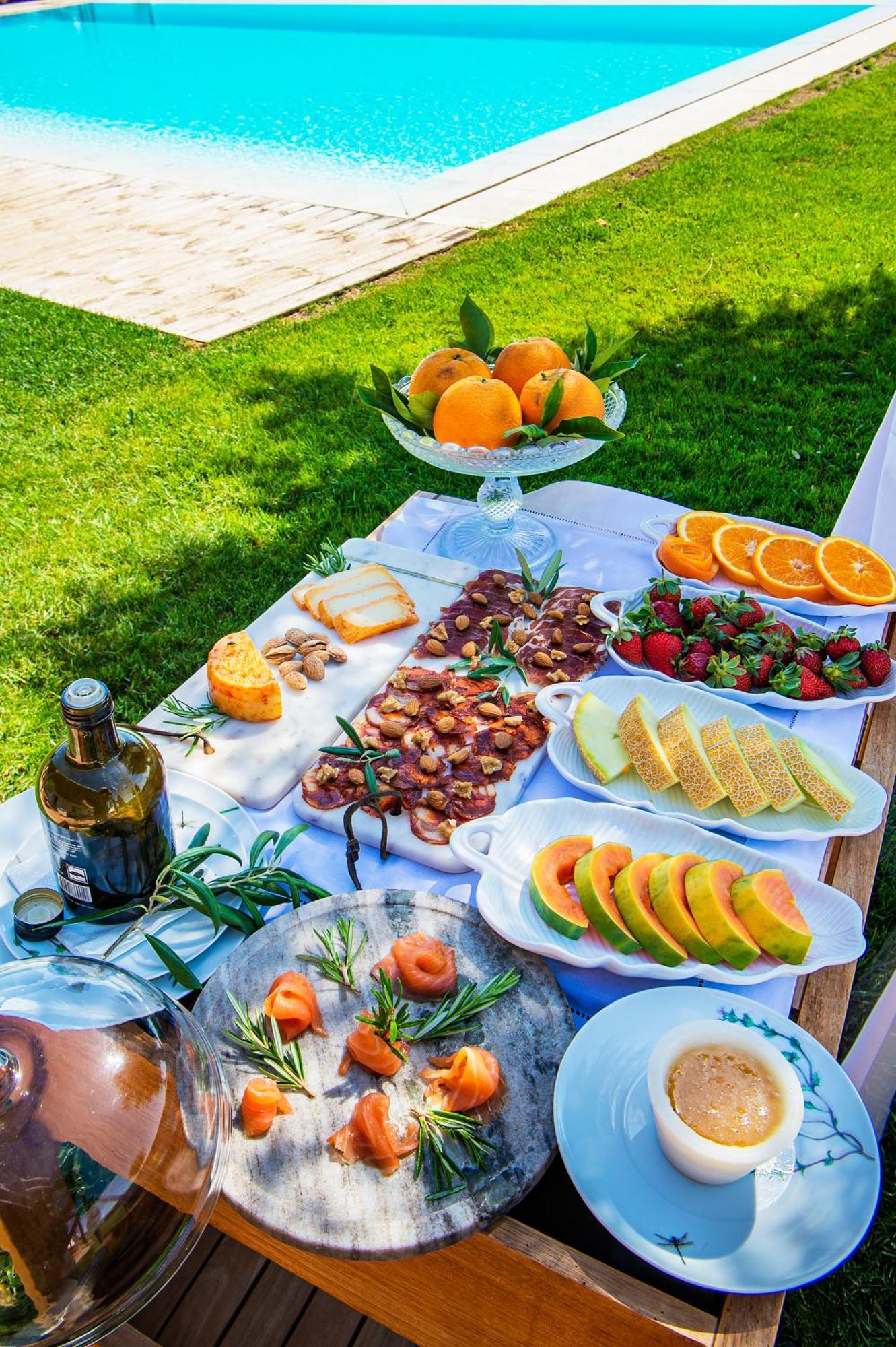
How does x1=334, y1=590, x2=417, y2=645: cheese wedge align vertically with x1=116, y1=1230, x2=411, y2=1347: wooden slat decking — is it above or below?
above

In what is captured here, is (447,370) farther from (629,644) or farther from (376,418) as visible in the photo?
(376,418)

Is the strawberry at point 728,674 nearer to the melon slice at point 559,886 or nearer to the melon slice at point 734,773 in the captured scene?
the melon slice at point 734,773

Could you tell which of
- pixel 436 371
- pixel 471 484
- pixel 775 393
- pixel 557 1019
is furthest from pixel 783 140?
pixel 557 1019

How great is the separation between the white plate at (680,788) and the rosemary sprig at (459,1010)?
1.72ft

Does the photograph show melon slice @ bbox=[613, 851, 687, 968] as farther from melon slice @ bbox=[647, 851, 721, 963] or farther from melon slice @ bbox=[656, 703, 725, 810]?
melon slice @ bbox=[656, 703, 725, 810]

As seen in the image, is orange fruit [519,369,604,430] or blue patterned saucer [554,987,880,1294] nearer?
blue patterned saucer [554,987,880,1294]

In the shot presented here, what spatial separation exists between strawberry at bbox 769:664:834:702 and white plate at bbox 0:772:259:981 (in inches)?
48.1

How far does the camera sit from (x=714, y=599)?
7.89ft

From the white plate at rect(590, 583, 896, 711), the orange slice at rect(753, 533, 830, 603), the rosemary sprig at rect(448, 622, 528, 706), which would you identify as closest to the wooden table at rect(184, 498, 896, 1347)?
the white plate at rect(590, 583, 896, 711)

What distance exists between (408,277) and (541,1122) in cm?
664

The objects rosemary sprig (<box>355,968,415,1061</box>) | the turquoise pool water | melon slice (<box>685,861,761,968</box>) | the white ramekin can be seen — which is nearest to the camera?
the white ramekin

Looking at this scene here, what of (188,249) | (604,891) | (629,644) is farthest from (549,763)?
(188,249)

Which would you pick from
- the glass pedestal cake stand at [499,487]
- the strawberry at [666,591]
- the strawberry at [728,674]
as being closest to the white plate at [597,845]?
the strawberry at [728,674]

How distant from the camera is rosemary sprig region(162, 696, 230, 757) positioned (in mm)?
2152
